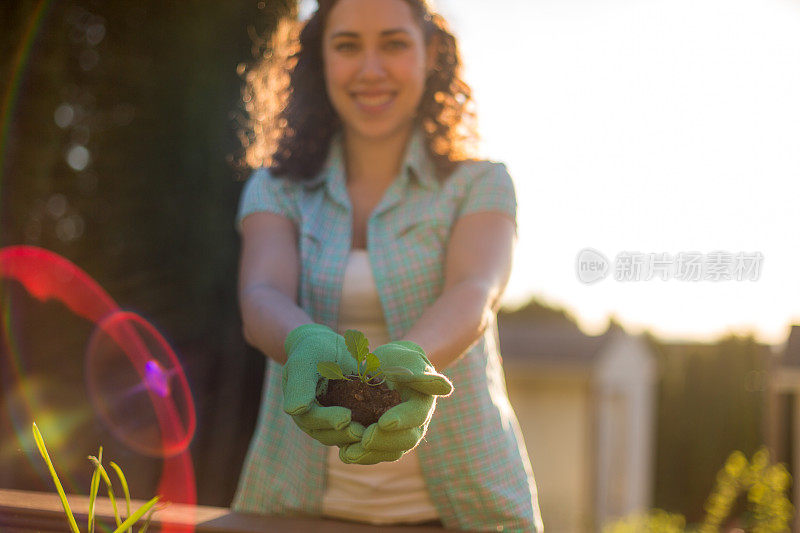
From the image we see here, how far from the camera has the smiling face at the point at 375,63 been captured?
5.15ft

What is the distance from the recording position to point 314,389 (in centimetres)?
102

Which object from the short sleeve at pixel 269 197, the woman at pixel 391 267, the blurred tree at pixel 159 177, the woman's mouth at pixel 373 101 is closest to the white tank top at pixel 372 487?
the woman at pixel 391 267

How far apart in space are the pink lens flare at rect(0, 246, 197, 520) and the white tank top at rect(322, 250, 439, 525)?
213 cm

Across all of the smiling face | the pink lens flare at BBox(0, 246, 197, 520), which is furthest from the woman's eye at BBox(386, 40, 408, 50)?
the pink lens flare at BBox(0, 246, 197, 520)

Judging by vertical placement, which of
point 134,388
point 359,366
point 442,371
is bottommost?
point 134,388

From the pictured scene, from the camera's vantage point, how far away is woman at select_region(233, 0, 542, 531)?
1463 millimetres

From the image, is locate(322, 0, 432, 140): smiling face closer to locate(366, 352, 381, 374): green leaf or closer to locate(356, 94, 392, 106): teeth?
locate(356, 94, 392, 106): teeth

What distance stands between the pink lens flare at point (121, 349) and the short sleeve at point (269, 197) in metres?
1.97

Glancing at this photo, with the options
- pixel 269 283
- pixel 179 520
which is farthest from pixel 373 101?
pixel 179 520

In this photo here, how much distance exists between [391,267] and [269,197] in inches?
15.2

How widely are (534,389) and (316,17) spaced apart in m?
9.00

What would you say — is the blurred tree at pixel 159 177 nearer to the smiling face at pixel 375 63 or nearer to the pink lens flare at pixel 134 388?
the pink lens flare at pixel 134 388

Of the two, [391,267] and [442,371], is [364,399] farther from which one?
[391,267]

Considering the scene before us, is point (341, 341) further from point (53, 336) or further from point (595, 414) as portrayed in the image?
point (595, 414)
